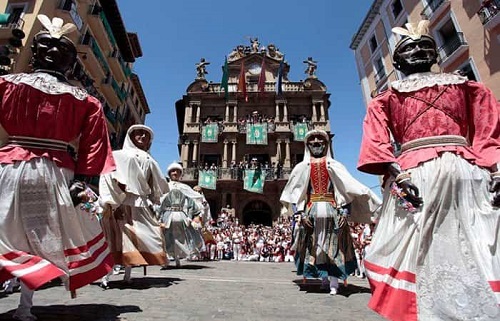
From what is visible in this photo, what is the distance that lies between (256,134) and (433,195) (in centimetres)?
2535

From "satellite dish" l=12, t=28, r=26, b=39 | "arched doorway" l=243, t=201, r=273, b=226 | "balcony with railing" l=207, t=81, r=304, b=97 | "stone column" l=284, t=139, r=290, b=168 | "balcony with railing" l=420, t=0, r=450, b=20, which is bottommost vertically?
"arched doorway" l=243, t=201, r=273, b=226

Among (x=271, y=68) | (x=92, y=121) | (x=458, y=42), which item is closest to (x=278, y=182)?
(x=271, y=68)

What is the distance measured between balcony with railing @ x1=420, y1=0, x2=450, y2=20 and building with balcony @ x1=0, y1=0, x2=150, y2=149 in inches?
718

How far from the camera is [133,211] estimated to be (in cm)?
463

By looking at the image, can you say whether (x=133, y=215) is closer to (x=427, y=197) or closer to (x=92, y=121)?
(x=92, y=121)

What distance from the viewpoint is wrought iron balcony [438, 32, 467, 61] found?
50.3ft

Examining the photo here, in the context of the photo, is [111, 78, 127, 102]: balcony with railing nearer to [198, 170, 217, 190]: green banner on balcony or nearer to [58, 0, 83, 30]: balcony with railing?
[58, 0, 83, 30]: balcony with railing

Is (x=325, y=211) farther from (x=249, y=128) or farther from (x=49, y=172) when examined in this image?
(x=249, y=128)

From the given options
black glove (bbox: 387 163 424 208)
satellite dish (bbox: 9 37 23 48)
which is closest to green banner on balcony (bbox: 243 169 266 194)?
satellite dish (bbox: 9 37 23 48)

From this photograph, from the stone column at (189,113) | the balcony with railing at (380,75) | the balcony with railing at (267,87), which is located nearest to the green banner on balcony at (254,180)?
the stone column at (189,113)

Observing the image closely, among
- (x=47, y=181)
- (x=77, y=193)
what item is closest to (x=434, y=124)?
(x=77, y=193)

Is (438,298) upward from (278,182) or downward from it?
downward

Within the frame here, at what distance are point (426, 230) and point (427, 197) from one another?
0.23 metres

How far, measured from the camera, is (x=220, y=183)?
2641 cm
